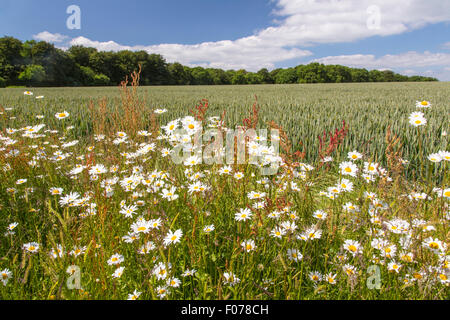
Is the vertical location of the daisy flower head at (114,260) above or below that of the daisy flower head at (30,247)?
above

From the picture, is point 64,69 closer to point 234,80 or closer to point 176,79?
point 176,79

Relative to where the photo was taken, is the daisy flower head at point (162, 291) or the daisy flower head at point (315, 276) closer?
the daisy flower head at point (162, 291)

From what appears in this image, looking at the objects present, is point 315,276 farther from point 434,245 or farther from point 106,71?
point 106,71

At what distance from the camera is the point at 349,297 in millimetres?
1392

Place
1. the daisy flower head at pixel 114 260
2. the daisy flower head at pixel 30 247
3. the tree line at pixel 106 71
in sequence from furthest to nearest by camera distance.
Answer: the tree line at pixel 106 71, the daisy flower head at pixel 30 247, the daisy flower head at pixel 114 260

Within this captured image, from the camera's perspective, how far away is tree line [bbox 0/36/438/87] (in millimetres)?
47375

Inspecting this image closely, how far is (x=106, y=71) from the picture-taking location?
2488 inches

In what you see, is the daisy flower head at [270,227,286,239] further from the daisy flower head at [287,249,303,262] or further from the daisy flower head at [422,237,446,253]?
the daisy flower head at [422,237,446,253]

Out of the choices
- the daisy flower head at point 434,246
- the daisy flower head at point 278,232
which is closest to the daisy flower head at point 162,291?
the daisy flower head at point 278,232

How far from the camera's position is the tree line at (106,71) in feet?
155

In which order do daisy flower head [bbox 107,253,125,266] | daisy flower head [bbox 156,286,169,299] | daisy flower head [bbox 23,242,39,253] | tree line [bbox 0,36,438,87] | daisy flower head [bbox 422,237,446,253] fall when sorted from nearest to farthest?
1. daisy flower head [bbox 156,286,169,299]
2. daisy flower head [bbox 422,237,446,253]
3. daisy flower head [bbox 107,253,125,266]
4. daisy flower head [bbox 23,242,39,253]
5. tree line [bbox 0,36,438,87]

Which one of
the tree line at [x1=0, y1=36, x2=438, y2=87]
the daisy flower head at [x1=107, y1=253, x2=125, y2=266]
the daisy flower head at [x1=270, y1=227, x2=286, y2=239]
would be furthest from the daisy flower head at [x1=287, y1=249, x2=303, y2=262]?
the tree line at [x1=0, y1=36, x2=438, y2=87]

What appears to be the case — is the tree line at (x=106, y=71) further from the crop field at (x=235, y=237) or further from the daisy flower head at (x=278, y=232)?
the daisy flower head at (x=278, y=232)

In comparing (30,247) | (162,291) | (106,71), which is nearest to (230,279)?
(162,291)
